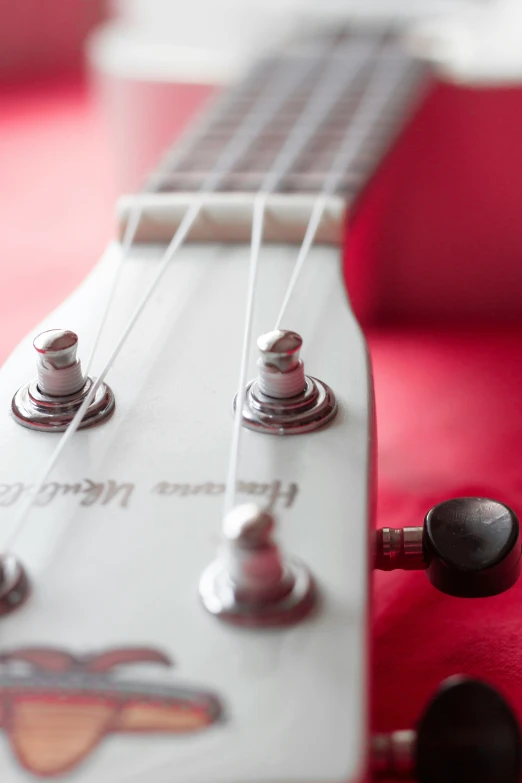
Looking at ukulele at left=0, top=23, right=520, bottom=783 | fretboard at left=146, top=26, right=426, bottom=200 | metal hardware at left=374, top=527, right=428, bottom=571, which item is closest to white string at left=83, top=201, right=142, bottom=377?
ukulele at left=0, top=23, right=520, bottom=783

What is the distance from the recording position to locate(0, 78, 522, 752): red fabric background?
1.90 feet

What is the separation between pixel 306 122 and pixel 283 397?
0.65 m

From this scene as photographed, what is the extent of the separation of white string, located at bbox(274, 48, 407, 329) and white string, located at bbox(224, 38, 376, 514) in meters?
0.03

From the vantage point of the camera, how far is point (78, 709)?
0.39m

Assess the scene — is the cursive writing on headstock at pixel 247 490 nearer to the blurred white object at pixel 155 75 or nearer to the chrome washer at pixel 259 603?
the chrome washer at pixel 259 603

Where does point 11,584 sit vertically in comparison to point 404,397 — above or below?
above

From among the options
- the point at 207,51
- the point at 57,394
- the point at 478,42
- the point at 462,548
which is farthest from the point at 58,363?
the point at 478,42

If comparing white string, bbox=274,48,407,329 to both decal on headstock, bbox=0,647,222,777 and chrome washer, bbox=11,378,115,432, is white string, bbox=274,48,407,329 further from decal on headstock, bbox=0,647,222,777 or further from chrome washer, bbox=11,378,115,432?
decal on headstock, bbox=0,647,222,777

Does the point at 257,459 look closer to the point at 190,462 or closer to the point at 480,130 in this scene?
the point at 190,462

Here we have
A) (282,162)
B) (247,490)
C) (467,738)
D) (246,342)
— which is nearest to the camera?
(467,738)

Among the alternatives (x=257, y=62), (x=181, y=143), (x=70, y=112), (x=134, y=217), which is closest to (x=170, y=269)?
(x=134, y=217)

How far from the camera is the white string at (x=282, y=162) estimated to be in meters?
0.53

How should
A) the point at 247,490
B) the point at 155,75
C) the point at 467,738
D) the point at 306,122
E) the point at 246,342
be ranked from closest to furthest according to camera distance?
1. the point at 467,738
2. the point at 247,490
3. the point at 246,342
4. the point at 306,122
5. the point at 155,75

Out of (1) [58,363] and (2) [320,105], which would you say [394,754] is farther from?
(2) [320,105]
